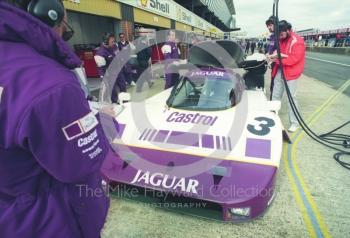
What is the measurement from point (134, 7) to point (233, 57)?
313 inches

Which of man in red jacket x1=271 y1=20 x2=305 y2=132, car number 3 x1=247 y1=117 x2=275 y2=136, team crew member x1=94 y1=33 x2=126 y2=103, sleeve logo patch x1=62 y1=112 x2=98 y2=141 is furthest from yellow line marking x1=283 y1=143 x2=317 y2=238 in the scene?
team crew member x1=94 y1=33 x2=126 y2=103

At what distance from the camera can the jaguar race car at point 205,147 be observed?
200cm

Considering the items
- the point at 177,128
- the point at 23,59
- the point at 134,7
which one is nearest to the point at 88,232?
the point at 23,59

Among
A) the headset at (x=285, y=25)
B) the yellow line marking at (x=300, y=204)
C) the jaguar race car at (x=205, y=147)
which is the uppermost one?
the headset at (x=285, y=25)

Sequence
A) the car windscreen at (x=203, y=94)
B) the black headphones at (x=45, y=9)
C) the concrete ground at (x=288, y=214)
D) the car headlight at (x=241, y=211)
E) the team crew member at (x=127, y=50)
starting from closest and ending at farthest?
1. the black headphones at (x=45, y=9)
2. the car headlight at (x=241, y=211)
3. the concrete ground at (x=288, y=214)
4. the car windscreen at (x=203, y=94)
5. the team crew member at (x=127, y=50)

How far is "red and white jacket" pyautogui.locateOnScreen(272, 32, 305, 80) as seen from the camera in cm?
416

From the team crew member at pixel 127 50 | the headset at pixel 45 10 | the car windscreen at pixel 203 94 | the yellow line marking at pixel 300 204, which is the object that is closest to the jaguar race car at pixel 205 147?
the car windscreen at pixel 203 94

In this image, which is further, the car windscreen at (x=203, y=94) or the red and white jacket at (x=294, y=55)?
the red and white jacket at (x=294, y=55)

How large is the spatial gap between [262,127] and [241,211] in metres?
1.03

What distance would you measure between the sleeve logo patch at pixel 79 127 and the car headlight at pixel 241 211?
1.48 meters

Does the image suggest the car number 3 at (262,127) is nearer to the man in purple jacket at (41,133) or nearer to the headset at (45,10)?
the man in purple jacket at (41,133)

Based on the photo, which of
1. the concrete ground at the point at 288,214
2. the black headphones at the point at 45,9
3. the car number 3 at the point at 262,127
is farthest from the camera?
the car number 3 at the point at 262,127

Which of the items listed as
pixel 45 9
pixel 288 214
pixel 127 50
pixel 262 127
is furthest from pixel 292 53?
pixel 127 50

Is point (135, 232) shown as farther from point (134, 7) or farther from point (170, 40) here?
point (134, 7)
